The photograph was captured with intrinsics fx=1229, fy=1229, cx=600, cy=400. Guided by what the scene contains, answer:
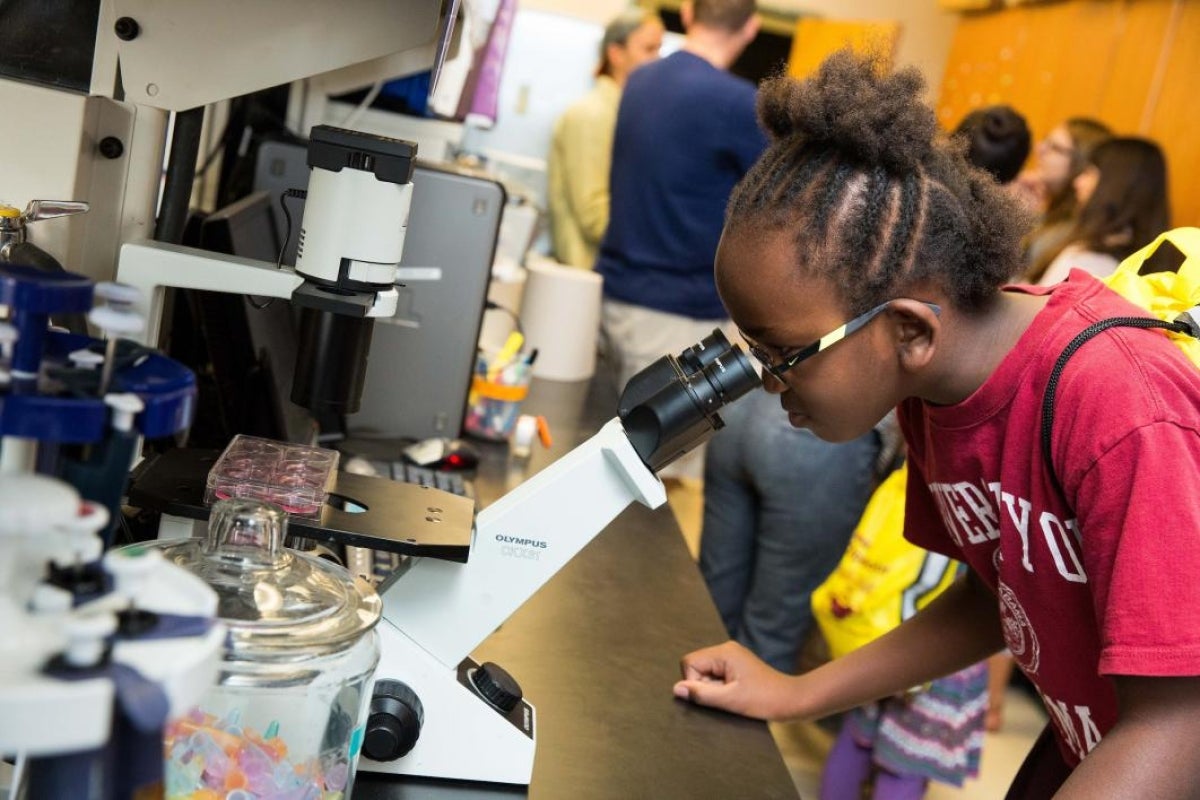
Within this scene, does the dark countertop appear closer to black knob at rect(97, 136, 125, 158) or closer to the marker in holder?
the marker in holder

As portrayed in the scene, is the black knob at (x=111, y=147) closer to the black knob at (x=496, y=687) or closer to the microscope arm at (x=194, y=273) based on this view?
the microscope arm at (x=194, y=273)

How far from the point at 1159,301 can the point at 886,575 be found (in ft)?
4.05

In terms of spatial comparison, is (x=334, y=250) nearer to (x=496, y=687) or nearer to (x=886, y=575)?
(x=496, y=687)

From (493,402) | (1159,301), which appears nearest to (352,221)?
Answer: (1159,301)

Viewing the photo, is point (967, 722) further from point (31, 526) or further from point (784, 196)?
point (31, 526)

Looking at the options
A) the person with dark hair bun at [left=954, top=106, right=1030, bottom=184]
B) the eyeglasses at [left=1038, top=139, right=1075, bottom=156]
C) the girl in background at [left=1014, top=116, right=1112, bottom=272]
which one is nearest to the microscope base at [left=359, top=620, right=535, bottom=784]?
the person with dark hair bun at [left=954, top=106, right=1030, bottom=184]

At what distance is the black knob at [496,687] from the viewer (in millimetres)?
931

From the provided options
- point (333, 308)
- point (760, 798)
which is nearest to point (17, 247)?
point (333, 308)

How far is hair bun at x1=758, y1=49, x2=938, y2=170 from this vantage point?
39.6 inches

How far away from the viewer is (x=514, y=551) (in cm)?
93

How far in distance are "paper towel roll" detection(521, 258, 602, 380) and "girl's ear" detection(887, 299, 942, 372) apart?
1672 mm

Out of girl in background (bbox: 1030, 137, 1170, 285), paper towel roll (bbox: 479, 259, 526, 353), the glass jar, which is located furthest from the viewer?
girl in background (bbox: 1030, 137, 1170, 285)

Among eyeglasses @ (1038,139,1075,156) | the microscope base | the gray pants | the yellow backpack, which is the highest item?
eyeglasses @ (1038,139,1075,156)

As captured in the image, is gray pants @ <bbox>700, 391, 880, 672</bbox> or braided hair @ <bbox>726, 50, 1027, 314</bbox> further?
gray pants @ <bbox>700, 391, 880, 672</bbox>
